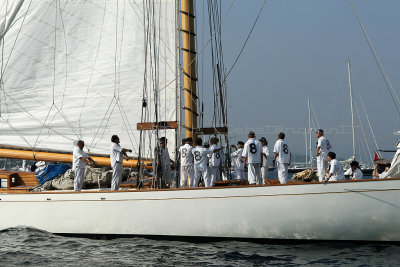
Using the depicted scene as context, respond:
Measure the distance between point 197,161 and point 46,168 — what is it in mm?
4969

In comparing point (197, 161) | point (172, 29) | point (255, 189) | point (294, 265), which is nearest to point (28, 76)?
point (172, 29)

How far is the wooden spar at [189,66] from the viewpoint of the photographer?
15.7m

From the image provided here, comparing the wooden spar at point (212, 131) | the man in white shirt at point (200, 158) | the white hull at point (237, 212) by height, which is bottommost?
the white hull at point (237, 212)

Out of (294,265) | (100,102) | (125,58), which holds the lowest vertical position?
(294,265)

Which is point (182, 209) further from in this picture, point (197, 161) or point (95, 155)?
point (95, 155)

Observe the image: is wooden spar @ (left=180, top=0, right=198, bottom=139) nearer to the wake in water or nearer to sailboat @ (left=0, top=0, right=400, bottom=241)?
sailboat @ (left=0, top=0, right=400, bottom=241)

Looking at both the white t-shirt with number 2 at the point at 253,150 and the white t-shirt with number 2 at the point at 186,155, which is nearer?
the white t-shirt with number 2 at the point at 253,150

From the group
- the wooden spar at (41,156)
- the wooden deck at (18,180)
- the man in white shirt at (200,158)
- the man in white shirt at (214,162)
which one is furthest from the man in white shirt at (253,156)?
the wooden deck at (18,180)

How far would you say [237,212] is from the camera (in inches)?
499

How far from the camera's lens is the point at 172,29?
16969 millimetres

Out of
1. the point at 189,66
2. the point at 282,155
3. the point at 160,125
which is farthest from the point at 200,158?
the point at 189,66

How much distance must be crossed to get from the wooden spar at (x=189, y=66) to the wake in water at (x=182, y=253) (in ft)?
13.3

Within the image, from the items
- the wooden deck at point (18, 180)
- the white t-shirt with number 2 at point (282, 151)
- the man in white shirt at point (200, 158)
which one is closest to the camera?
the man in white shirt at point (200, 158)

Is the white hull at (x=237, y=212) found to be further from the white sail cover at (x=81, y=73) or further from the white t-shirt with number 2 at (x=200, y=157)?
the white sail cover at (x=81, y=73)
